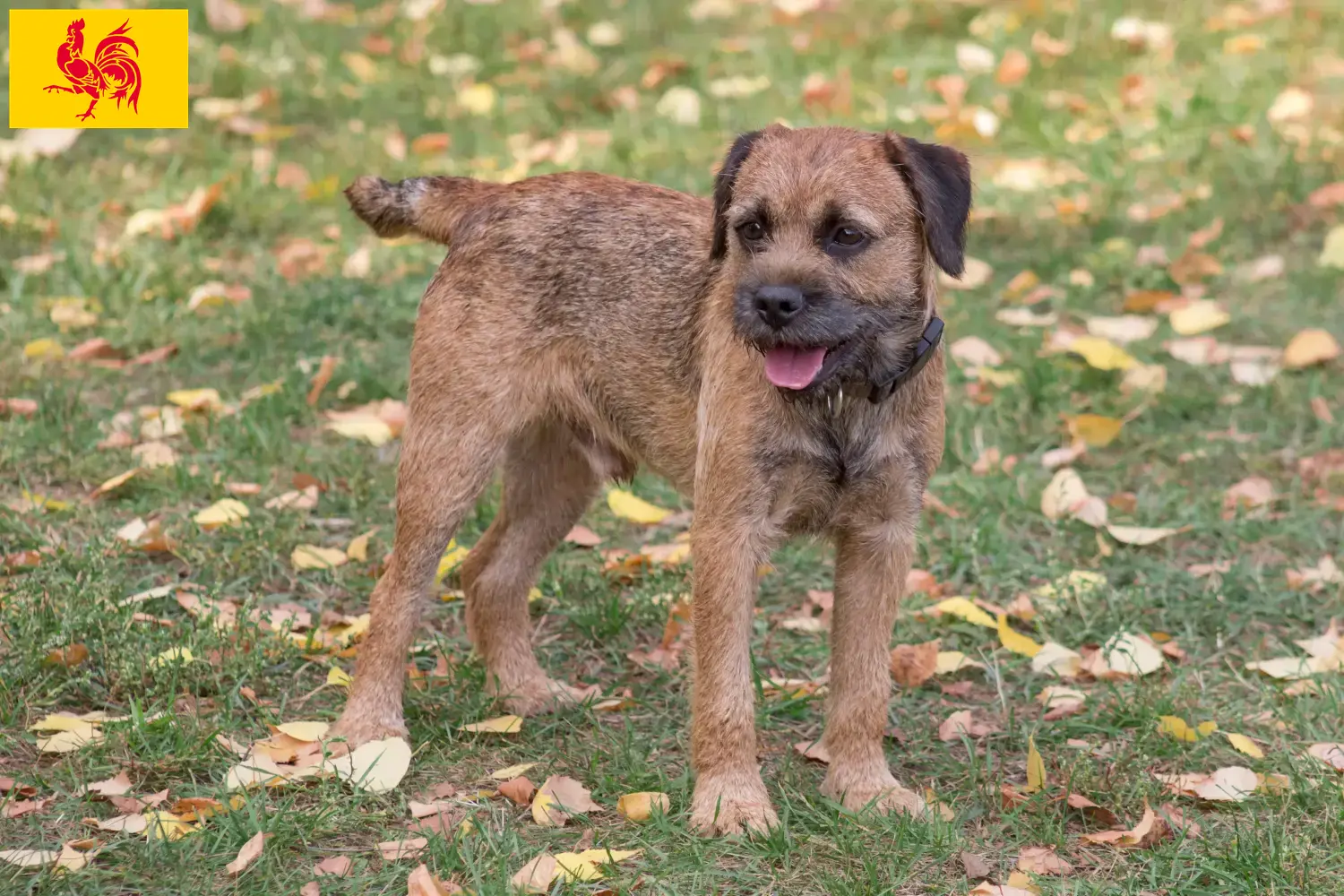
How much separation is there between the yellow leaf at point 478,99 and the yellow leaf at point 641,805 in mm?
6563

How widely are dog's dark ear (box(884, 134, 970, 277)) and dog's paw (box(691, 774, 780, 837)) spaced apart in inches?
57.9

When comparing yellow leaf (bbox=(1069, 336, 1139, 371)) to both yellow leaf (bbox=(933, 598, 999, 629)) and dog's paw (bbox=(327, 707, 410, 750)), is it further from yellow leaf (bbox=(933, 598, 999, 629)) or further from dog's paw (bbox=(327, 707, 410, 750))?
dog's paw (bbox=(327, 707, 410, 750))

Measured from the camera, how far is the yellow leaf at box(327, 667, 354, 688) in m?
4.90

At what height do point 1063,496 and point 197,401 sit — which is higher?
point 1063,496

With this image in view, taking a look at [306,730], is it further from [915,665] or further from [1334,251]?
[1334,251]

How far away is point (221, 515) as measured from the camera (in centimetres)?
569

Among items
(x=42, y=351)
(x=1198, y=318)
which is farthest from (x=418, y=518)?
(x=1198, y=318)

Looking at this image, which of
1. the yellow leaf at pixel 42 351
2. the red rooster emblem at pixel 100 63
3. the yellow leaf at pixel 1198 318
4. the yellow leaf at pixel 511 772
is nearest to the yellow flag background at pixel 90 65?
the red rooster emblem at pixel 100 63

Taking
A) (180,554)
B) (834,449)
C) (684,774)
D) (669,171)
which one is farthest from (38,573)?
(669,171)

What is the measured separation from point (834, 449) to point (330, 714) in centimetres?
178

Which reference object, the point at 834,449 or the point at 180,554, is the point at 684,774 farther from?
the point at 180,554

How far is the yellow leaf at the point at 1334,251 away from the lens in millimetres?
7805

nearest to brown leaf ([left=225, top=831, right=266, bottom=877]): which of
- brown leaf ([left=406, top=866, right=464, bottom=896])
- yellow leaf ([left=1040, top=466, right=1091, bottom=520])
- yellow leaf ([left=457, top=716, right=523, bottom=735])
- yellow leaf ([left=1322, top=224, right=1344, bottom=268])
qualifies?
brown leaf ([left=406, top=866, right=464, bottom=896])

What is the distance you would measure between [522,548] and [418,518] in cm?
51
